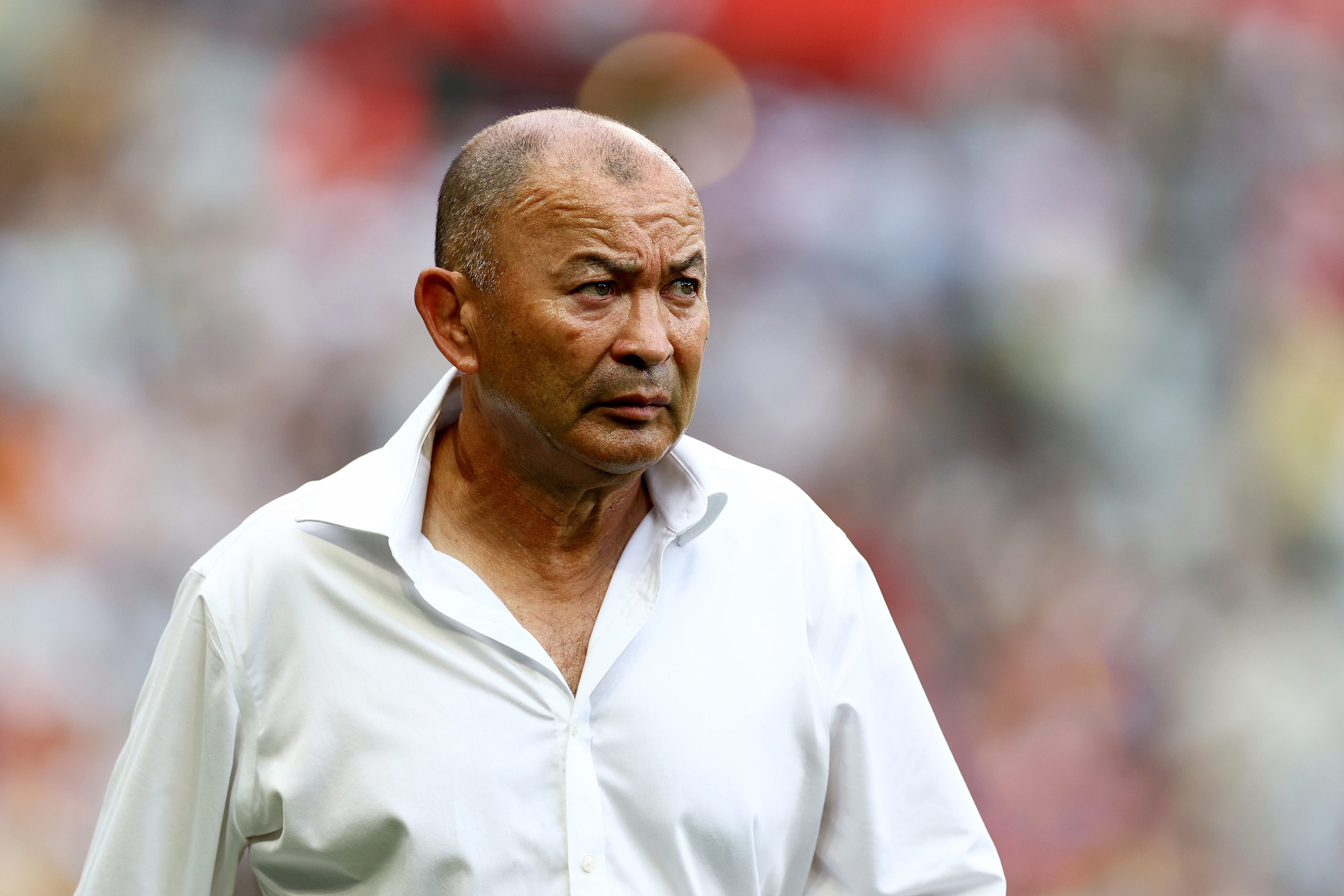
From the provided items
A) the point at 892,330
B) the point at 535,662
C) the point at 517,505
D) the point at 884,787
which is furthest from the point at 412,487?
the point at 892,330

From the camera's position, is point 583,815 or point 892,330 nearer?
point 583,815

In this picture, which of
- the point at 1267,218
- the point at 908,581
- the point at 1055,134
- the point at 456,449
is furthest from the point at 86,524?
the point at 1267,218

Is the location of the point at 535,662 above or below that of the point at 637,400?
below

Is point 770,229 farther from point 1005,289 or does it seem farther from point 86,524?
point 86,524

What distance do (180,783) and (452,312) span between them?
65cm

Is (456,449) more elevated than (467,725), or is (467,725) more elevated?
(456,449)

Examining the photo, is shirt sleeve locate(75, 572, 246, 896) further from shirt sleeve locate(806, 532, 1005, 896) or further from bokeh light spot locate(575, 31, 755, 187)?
bokeh light spot locate(575, 31, 755, 187)

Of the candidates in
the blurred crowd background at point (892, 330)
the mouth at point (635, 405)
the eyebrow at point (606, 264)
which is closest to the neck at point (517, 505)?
the mouth at point (635, 405)

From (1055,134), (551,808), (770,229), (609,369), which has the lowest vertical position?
(551,808)

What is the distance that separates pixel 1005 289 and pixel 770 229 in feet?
2.00

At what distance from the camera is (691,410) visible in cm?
151

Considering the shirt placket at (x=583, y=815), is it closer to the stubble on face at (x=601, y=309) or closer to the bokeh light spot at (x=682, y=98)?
the stubble on face at (x=601, y=309)

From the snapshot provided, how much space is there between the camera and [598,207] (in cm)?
148

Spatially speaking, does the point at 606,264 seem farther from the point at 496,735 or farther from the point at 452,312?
the point at 496,735
